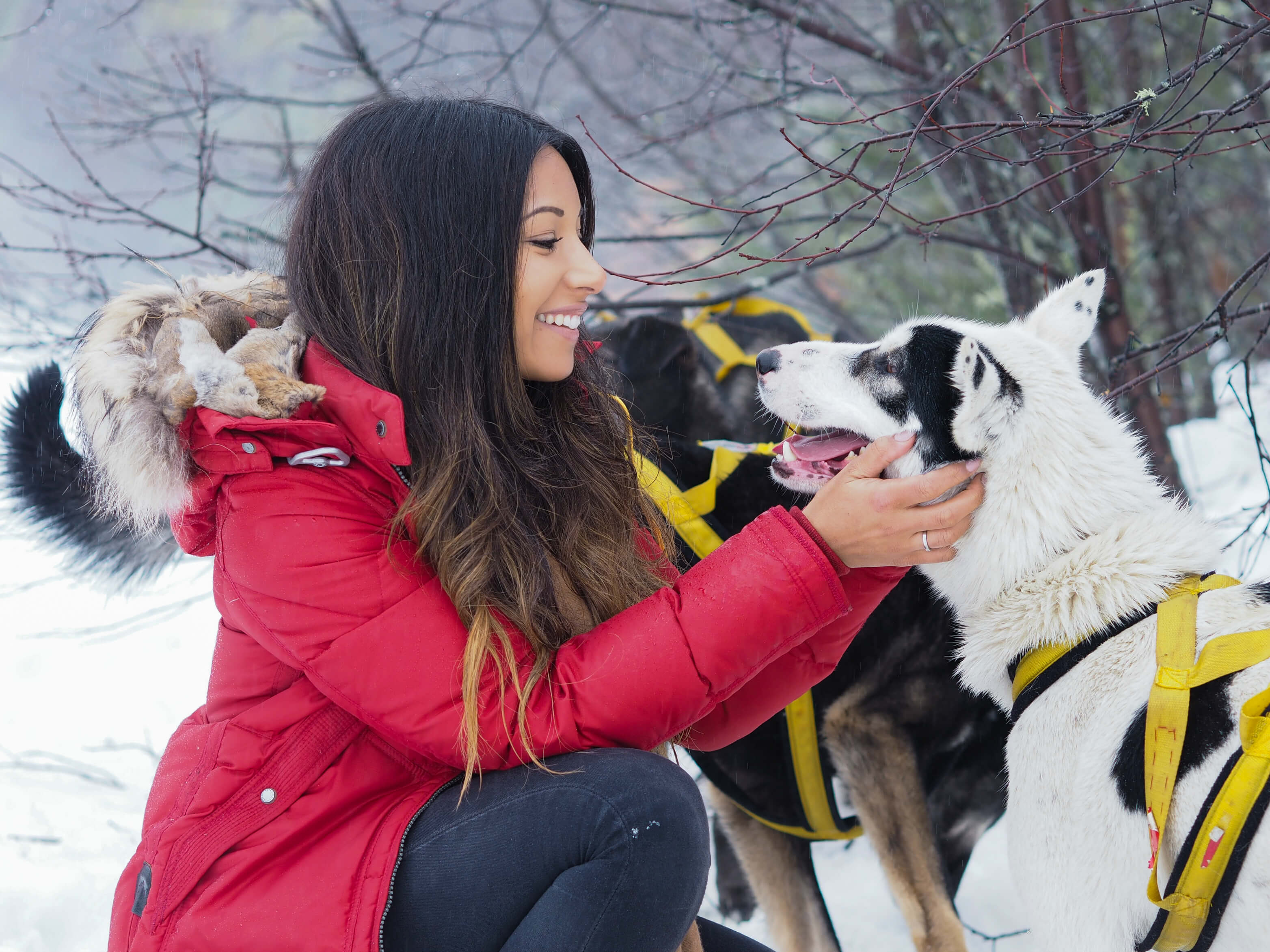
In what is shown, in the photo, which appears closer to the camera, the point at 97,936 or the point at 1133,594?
the point at 1133,594

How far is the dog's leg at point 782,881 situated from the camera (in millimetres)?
2516

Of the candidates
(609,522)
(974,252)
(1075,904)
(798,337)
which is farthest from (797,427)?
(974,252)

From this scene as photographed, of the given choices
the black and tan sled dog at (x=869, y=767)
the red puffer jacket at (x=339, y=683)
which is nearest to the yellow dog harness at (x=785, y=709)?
the black and tan sled dog at (x=869, y=767)

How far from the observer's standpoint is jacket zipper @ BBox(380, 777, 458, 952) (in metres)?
1.48

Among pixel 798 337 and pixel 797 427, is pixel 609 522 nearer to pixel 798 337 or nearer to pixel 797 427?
pixel 797 427

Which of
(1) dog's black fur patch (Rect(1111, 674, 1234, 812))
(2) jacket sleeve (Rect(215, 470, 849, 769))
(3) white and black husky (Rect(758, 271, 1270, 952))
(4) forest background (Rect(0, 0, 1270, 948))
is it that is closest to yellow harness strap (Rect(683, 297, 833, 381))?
(4) forest background (Rect(0, 0, 1270, 948))

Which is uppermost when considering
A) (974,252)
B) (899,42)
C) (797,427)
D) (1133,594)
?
(899,42)

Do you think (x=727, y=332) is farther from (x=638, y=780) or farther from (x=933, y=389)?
(x=638, y=780)

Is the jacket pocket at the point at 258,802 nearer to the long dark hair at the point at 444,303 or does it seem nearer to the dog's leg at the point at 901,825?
the long dark hair at the point at 444,303

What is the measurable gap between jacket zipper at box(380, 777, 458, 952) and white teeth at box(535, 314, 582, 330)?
36.0 inches

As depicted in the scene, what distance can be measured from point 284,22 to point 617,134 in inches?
119

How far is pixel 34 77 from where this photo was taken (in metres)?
5.29

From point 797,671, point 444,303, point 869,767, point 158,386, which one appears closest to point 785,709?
point 869,767

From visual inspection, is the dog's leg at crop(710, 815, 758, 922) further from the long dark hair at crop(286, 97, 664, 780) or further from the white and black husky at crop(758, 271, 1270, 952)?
the long dark hair at crop(286, 97, 664, 780)
